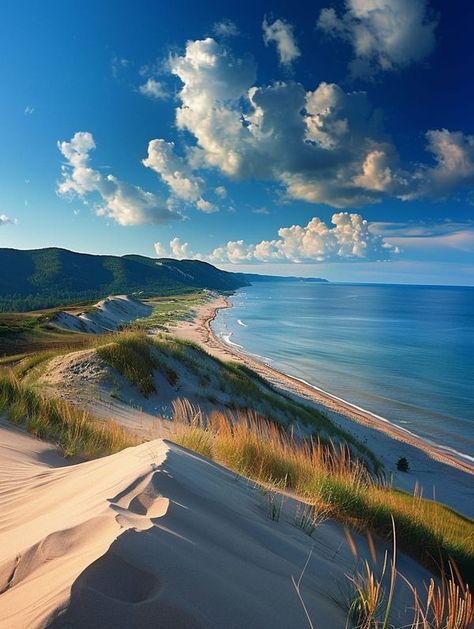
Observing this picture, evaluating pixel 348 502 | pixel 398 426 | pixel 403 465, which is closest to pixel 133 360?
pixel 348 502

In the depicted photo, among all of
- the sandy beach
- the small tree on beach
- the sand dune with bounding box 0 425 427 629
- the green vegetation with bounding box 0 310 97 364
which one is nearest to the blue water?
the sandy beach

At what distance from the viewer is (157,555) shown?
6.55 feet

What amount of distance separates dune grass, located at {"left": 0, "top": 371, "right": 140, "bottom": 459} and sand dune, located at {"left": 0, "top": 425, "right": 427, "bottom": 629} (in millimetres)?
A: 2200

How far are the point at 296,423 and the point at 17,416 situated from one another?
12644 millimetres

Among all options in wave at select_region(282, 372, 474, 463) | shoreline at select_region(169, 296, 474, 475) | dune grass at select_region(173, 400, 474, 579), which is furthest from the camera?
wave at select_region(282, 372, 474, 463)

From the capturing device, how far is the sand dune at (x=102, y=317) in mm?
47969

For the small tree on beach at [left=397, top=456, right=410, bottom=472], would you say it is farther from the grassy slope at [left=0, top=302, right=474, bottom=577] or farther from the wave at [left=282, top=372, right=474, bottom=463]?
the grassy slope at [left=0, top=302, right=474, bottom=577]

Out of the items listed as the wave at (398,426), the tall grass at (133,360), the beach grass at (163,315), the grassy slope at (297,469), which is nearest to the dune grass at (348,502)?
the grassy slope at (297,469)

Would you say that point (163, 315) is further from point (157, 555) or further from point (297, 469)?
point (157, 555)

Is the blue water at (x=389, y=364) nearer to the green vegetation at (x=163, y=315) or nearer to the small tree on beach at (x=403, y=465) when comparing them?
the small tree on beach at (x=403, y=465)

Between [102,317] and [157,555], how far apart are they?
66509 millimetres

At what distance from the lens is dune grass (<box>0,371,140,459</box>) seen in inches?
246

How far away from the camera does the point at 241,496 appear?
385 cm

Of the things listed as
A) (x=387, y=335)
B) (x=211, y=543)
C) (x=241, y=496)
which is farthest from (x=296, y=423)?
(x=387, y=335)
